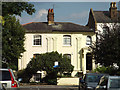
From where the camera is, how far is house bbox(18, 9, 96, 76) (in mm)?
40094

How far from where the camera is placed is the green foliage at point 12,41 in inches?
1302

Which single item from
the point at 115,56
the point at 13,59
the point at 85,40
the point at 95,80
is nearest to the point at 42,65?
the point at 13,59

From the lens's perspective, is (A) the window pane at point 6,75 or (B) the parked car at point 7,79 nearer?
(B) the parked car at point 7,79

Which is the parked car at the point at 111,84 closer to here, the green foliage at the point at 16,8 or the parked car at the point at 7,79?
the parked car at the point at 7,79

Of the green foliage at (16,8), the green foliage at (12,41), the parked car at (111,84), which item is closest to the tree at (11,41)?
the green foliage at (12,41)

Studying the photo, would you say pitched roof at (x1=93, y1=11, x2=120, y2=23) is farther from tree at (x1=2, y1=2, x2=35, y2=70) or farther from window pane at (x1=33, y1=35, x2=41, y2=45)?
tree at (x1=2, y1=2, x2=35, y2=70)

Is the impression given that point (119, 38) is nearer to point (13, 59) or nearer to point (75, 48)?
point (13, 59)

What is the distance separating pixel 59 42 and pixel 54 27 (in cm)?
243

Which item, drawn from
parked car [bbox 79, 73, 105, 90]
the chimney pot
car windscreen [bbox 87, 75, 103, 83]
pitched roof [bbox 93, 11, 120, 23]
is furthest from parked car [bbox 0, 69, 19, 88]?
pitched roof [bbox 93, 11, 120, 23]

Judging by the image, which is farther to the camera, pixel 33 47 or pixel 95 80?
pixel 33 47

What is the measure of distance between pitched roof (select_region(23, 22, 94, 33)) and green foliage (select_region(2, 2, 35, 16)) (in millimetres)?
23112

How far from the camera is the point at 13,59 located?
33.9m

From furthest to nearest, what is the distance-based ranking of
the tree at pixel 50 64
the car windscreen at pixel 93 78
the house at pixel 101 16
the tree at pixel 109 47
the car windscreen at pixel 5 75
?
the house at pixel 101 16, the tree at pixel 50 64, the tree at pixel 109 47, the car windscreen at pixel 93 78, the car windscreen at pixel 5 75

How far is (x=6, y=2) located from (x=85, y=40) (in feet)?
85.4
